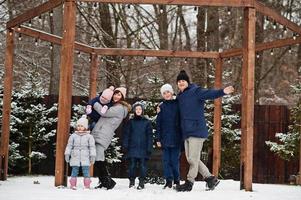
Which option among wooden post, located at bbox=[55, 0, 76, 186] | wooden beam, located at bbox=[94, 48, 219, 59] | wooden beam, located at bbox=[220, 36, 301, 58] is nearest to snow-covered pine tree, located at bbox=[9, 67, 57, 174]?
wooden beam, located at bbox=[94, 48, 219, 59]

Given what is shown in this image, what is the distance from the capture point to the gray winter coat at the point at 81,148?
26.0 feet

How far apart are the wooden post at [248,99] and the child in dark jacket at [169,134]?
106 centimetres

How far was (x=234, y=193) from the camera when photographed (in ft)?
24.9

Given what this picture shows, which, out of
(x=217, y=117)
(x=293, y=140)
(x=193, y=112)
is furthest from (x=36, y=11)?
(x=293, y=140)

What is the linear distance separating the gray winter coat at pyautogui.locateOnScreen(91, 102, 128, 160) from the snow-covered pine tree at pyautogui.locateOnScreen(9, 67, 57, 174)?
14.7 ft

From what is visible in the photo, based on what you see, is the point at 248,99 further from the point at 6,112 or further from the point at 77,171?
the point at 6,112

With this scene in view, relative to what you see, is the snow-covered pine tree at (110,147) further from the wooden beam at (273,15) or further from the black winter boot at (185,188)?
the wooden beam at (273,15)

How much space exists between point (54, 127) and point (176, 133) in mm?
6411

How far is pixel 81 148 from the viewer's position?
7961 millimetres

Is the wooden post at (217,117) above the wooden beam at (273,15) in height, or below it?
below

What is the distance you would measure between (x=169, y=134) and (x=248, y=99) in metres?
1.35

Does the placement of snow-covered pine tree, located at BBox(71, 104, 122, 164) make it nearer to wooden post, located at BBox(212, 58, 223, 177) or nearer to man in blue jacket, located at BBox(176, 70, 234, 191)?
wooden post, located at BBox(212, 58, 223, 177)

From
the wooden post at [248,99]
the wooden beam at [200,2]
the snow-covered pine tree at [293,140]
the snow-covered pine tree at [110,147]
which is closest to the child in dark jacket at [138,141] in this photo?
the wooden post at [248,99]

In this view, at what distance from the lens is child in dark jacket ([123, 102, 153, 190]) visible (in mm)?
8469
